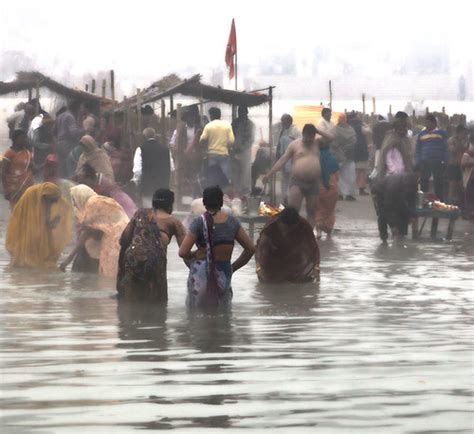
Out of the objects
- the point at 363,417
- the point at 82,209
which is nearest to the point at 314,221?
the point at 82,209

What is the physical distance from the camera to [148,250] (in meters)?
12.9

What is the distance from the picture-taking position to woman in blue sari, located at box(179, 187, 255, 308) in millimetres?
12281

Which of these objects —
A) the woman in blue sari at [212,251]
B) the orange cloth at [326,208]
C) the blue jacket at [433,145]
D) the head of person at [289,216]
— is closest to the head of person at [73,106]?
the blue jacket at [433,145]

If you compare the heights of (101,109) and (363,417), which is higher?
(101,109)

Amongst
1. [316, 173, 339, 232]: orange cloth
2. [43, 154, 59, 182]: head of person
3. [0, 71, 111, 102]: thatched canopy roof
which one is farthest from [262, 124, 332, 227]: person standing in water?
[0, 71, 111, 102]: thatched canopy roof

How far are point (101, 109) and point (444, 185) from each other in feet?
31.1

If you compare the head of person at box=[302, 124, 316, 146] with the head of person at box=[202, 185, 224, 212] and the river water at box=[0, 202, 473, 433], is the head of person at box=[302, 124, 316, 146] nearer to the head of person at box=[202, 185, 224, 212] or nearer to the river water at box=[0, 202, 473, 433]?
the river water at box=[0, 202, 473, 433]

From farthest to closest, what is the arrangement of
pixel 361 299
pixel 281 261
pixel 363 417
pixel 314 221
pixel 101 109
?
1. pixel 101 109
2. pixel 314 221
3. pixel 281 261
4. pixel 361 299
5. pixel 363 417

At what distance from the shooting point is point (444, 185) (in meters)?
26.6

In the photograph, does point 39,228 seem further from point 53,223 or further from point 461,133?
point 461,133

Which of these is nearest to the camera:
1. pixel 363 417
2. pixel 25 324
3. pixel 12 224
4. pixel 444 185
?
pixel 363 417

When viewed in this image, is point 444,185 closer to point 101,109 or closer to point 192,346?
point 101,109

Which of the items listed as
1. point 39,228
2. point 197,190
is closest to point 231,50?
point 197,190

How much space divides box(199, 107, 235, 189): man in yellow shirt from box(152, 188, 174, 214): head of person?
13212 mm
